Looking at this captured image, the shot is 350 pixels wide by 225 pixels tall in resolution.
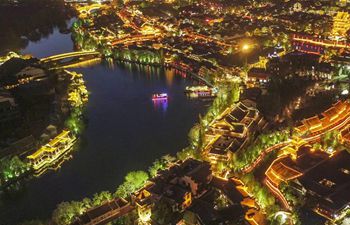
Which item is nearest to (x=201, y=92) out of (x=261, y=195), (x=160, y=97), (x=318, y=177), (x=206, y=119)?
(x=160, y=97)

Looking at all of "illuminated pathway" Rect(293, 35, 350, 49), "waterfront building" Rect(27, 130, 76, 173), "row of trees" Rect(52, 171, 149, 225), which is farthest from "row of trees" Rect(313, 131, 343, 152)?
"illuminated pathway" Rect(293, 35, 350, 49)

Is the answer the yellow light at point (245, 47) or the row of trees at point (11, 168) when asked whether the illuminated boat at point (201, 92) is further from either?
the row of trees at point (11, 168)

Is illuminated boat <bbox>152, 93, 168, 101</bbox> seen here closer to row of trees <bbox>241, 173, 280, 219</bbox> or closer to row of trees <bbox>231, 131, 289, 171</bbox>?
row of trees <bbox>231, 131, 289, 171</bbox>

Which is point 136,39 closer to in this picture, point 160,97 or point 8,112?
point 160,97

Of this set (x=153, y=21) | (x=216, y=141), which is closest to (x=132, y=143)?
(x=216, y=141)

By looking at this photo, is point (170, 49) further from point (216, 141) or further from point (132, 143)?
point (216, 141)

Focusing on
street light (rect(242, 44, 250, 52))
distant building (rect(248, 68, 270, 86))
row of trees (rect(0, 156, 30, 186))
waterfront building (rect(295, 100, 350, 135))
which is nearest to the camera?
row of trees (rect(0, 156, 30, 186))
